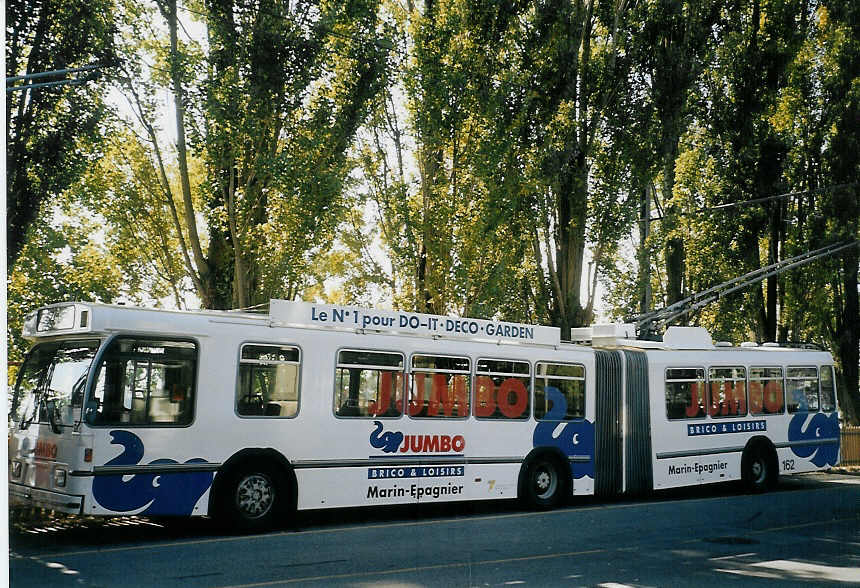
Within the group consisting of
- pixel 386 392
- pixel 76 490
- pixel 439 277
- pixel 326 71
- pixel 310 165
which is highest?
pixel 326 71

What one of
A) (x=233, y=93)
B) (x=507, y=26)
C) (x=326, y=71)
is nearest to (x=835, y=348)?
(x=507, y=26)

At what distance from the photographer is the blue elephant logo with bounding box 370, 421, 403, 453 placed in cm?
1245

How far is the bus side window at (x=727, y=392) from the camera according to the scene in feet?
55.7

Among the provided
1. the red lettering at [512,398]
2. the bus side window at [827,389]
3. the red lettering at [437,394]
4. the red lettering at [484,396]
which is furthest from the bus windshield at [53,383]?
the bus side window at [827,389]

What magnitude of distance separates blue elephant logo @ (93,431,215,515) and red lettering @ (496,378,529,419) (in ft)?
16.6

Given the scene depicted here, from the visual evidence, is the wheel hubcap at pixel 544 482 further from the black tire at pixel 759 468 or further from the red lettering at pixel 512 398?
the black tire at pixel 759 468

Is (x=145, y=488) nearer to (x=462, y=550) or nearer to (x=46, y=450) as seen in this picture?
(x=46, y=450)

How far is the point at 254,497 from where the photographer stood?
11203 mm

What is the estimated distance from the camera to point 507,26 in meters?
22.3

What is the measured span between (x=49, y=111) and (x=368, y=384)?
7423mm

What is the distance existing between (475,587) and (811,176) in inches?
893

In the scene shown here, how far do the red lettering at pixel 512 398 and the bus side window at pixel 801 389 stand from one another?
6.86 m

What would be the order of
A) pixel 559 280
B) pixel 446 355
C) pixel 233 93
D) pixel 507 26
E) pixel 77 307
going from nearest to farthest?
pixel 77 307, pixel 446 355, pixel 233 93, pixel 507 26, pixel 559 280

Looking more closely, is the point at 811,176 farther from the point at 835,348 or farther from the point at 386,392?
the point at 386,392
